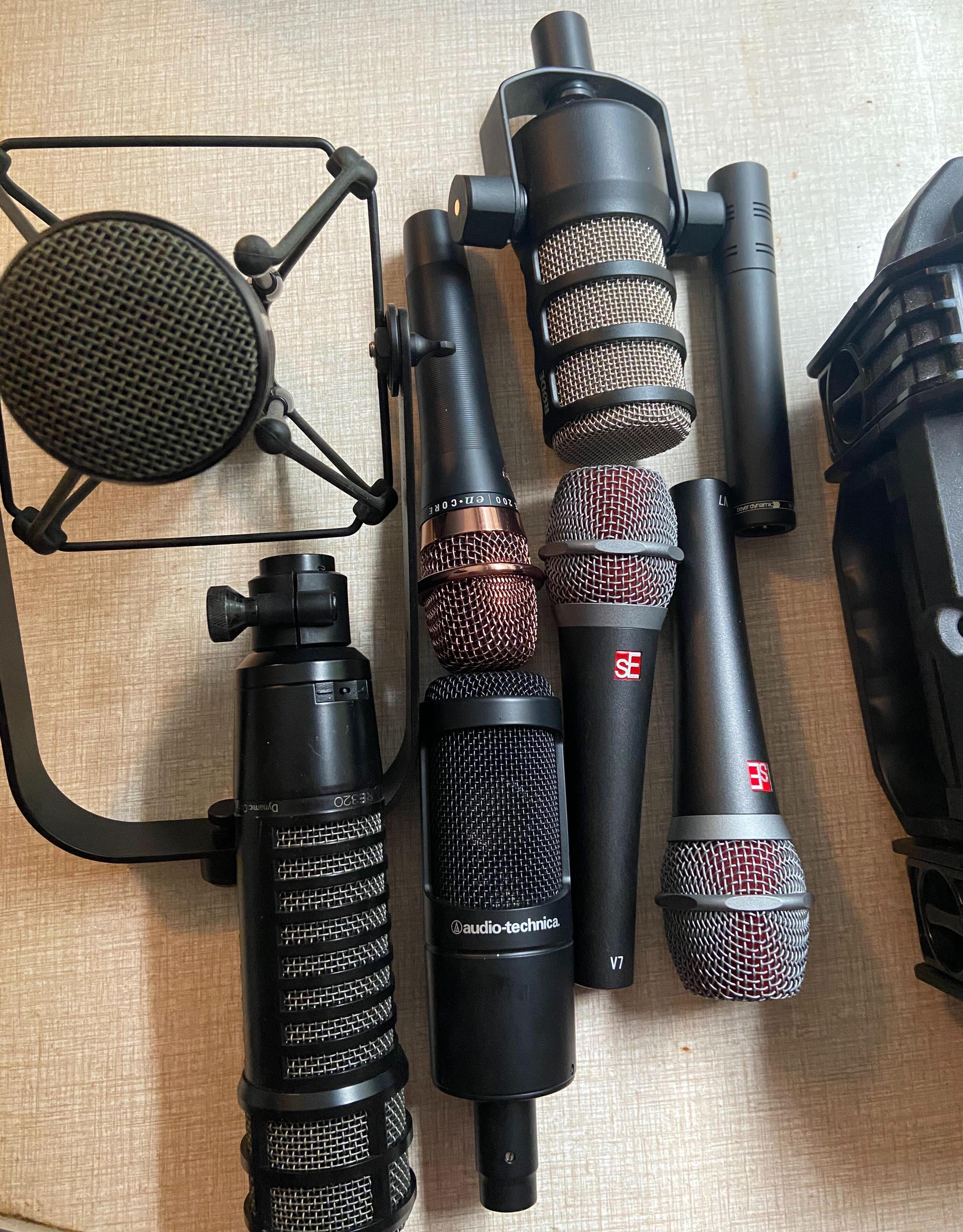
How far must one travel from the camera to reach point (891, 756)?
859 millimetres

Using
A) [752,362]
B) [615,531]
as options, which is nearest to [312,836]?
[615,531]

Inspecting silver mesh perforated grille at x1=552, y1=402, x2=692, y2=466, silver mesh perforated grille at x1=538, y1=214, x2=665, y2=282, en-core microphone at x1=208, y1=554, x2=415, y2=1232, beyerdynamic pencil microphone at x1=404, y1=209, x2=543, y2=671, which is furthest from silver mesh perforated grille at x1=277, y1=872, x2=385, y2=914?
silver mesh perforated grille at x1=538, y1=214, x2=665, y2=282

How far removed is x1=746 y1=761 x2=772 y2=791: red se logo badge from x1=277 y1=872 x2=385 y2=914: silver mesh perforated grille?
1.22ft

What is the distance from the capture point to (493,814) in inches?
28.3

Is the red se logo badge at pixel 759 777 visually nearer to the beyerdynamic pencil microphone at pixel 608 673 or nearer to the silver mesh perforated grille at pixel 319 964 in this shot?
the beyerdynamic pencil microphone at pixel 608 673

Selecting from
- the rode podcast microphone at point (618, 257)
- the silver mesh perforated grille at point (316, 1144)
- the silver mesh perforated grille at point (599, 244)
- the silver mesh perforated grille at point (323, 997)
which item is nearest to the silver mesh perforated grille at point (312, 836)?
the silver mesh perforated grille at point (323, 997)

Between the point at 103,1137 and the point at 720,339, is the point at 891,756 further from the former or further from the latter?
the point at 103,1137

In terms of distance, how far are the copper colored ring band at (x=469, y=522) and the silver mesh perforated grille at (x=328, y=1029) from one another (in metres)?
0.40

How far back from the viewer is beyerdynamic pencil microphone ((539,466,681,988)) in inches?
30.8

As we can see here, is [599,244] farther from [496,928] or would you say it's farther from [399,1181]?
[399,1181]

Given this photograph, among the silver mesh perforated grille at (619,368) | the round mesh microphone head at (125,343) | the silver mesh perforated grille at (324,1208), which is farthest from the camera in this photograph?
the silver mesh perforated grille at (619,368)

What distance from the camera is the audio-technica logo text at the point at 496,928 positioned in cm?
71

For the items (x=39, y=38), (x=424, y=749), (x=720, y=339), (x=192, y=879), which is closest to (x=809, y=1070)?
(x=424, y=749)

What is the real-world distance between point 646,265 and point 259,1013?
0.72 m
